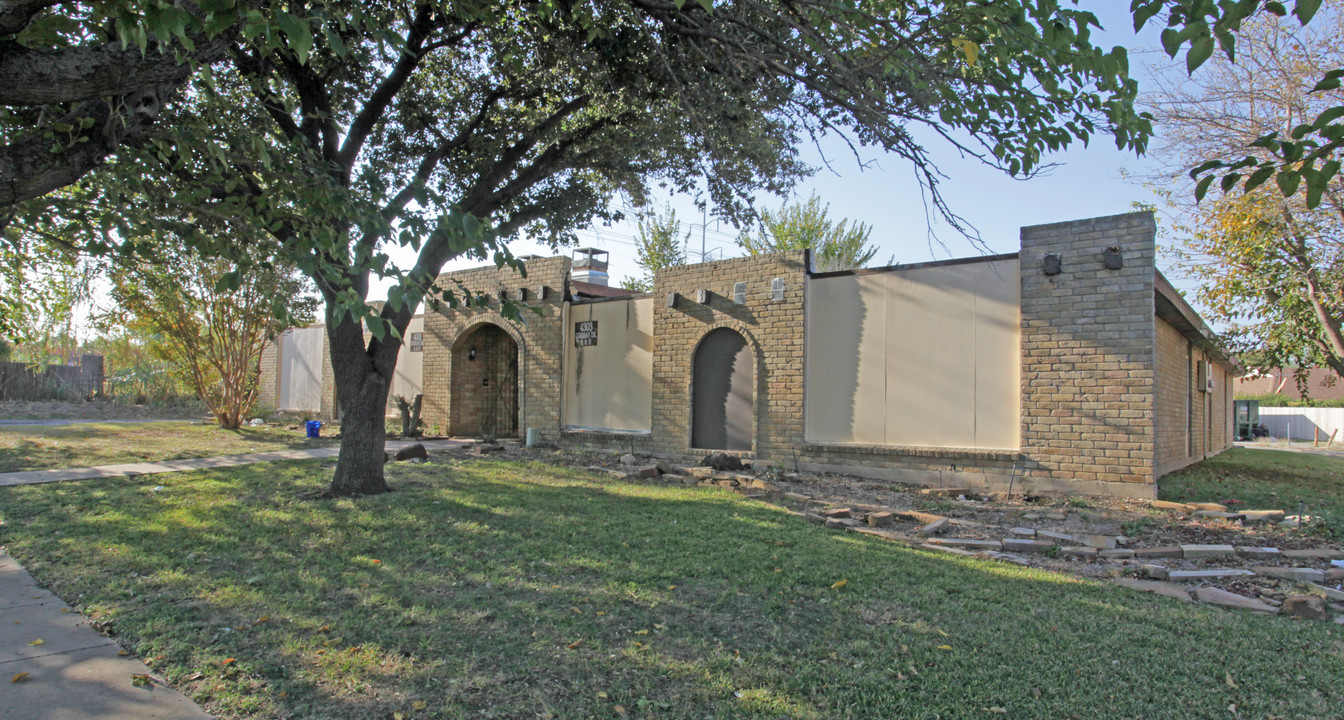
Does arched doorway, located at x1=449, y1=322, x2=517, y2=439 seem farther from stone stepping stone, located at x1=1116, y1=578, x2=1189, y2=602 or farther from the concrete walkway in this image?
stone stepping stone, located at x1=1116, y1=578, x2=1189, y2=602

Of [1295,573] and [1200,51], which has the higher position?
[1200,51]

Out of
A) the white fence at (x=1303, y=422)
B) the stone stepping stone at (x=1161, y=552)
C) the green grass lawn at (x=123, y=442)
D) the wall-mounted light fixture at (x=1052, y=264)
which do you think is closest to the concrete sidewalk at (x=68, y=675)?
the stone stepping stone at (x=1161, y=552)

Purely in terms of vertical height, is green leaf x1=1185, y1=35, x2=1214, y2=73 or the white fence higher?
green leaf x1=1185, y1=35, x2=1214, y2=73

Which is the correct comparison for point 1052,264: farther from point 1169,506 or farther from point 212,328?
point 212,328

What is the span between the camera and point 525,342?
50.3 ft

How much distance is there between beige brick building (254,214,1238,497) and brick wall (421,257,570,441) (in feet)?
0.17

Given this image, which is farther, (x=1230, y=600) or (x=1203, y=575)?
(x=1203, y=575)

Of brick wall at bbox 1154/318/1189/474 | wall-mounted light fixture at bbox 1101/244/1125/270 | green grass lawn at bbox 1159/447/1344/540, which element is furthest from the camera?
brick wall at bbox 1154/318/1189/474

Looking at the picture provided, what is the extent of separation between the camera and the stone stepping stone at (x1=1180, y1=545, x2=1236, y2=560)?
592cm

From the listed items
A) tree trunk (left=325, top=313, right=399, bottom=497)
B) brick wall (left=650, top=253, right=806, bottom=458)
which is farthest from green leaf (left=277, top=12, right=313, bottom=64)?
brick wall (left=650, top=253, right=806, bottom=458)

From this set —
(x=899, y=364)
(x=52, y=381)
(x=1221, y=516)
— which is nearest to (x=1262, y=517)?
(x=1221, y=516)

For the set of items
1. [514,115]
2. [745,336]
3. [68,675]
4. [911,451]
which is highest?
[514,115]

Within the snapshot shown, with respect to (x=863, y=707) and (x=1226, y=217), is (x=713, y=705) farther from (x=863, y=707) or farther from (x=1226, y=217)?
(x=1226, y=217)

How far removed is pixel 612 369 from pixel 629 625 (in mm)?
10222
